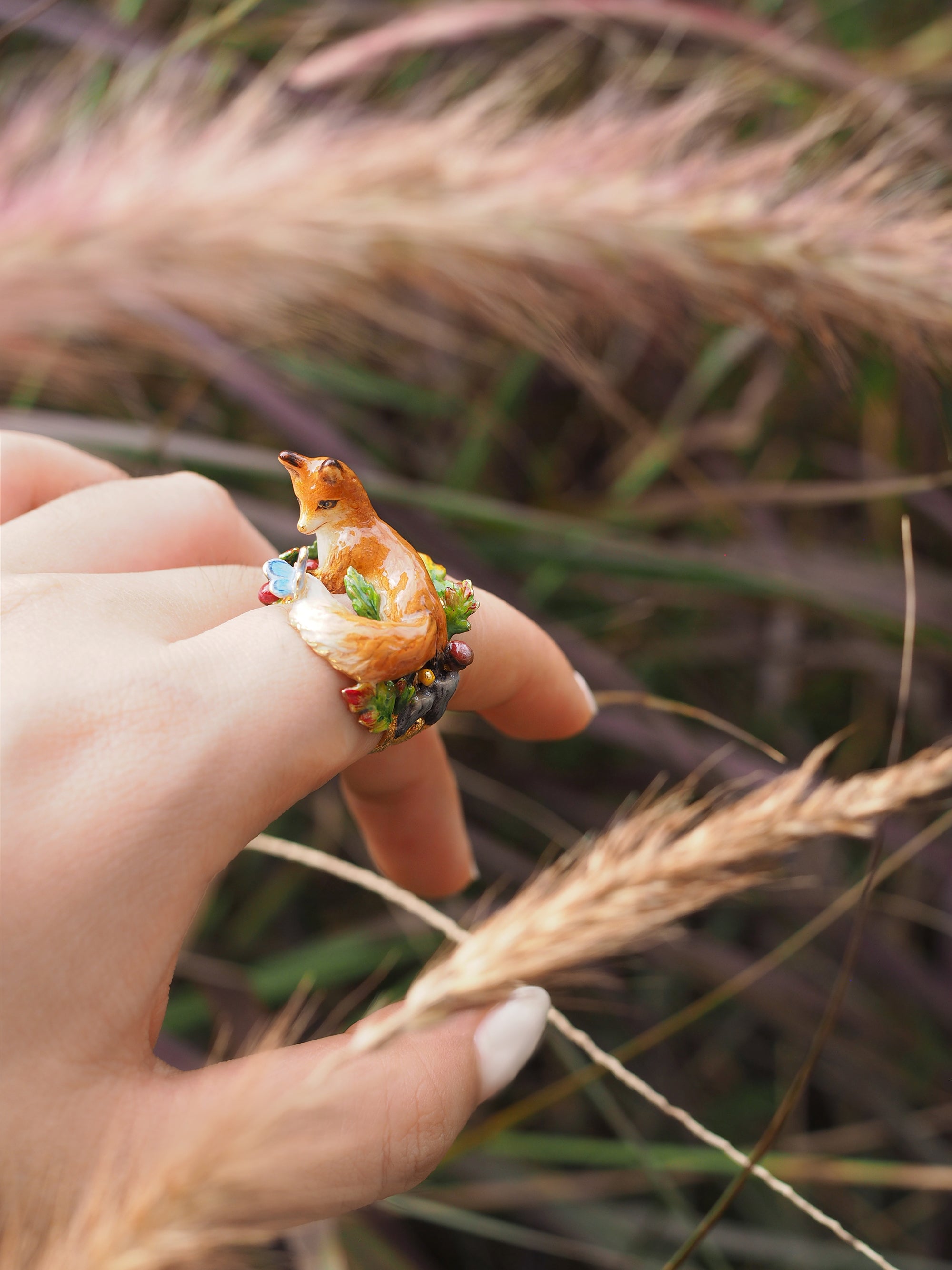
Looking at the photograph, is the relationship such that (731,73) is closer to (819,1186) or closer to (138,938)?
(138,938)

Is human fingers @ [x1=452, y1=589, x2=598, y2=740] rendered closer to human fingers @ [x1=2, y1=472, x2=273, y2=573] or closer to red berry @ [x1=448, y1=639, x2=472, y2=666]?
red berry @ [x1=448, y1=639, x2=472, y2=666]

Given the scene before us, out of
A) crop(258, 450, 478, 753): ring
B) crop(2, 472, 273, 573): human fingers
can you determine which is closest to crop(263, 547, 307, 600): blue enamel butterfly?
crop(258, 450, 478, 753): ring

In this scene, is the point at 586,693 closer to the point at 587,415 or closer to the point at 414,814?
the point at 414,814

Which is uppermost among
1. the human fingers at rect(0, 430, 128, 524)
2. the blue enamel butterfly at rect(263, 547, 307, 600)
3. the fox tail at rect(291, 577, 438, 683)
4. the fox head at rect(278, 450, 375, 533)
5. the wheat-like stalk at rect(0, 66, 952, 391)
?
the wheat-like stalk at rect(0, 66, 952, 391)

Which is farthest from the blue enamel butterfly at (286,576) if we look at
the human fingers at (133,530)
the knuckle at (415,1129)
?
the knuckle at (415,1129)

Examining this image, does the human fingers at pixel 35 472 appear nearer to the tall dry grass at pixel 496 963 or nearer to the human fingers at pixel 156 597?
the human fingers at pixel 156 597

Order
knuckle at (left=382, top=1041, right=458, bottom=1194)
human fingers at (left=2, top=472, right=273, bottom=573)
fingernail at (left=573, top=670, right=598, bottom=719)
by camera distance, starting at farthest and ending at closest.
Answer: fingernail at (left=573, top=670, right=598, bottom=719), human fingers at (left=2, top=472, right=273, bottom=573), knuckle at (left=382, top=1041, right=458, bottom=1194)

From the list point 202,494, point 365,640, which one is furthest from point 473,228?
point 365,640
